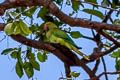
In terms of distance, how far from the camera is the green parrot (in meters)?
1.48

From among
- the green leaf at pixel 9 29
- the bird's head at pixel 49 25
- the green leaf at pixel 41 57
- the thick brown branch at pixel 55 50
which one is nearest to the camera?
the green leaf at pixel 9 29

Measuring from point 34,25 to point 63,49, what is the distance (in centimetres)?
31

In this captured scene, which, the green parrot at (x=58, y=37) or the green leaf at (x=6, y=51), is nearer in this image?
the green parrot at (x=58, y=37)

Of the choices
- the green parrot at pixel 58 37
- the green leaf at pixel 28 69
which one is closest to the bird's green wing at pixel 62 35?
the green parrot at pixel 58 37

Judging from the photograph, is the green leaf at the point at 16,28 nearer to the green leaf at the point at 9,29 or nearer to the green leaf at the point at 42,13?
the green leaf at the point at 9,29

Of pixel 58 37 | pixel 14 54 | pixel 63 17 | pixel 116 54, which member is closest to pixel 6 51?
pixel 14 54

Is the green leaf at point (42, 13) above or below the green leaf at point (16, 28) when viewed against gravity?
below

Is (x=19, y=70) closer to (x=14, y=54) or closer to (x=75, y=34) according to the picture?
(x=14, y=54)

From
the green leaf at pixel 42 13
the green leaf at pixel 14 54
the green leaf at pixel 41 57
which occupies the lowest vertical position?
the green leaf at pixel 41 57

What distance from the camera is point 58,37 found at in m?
1.56

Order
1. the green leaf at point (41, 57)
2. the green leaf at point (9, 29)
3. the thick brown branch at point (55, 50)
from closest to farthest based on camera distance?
1. the green leaf at point (9, 29)
2. the thick brown branch at point (55, 50)
3. the green leaf at point (41, 57)

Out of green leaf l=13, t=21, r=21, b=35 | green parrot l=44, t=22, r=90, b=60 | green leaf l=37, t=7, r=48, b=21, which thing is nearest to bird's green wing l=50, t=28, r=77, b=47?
green parrot l=44, t=22, r=90, b=60

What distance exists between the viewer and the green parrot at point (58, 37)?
58.2 inches

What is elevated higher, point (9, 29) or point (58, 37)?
point (9, 29)
